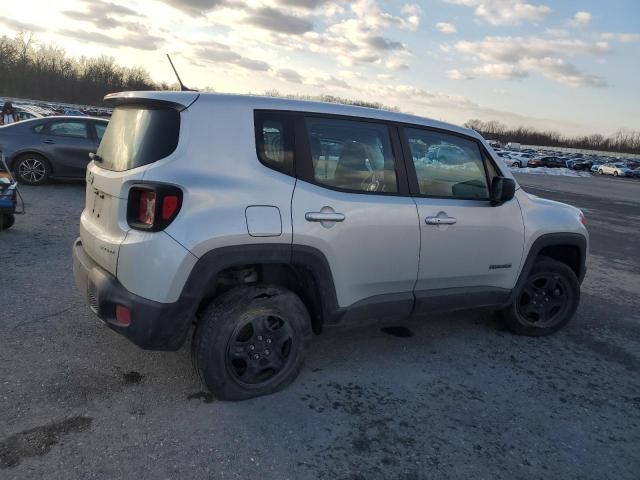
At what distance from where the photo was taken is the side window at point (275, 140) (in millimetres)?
3164

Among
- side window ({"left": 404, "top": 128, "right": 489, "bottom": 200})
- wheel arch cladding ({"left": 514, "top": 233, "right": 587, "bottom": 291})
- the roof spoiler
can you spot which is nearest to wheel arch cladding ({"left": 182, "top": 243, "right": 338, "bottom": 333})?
the roof spoiler

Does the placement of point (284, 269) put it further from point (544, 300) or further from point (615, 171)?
point (615, 171)

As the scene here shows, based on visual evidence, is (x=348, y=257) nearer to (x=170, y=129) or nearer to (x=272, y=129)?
(x=272, y=129)

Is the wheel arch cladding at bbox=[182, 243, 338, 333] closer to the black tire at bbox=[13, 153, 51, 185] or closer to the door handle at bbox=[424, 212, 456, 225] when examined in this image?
the door handle at bbox=[424, 212, 456, 225]

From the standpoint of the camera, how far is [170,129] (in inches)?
118

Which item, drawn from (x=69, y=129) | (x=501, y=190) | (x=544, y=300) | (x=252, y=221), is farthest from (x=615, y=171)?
(x=252, y=221)

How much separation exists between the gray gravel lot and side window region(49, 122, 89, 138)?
7.11 m

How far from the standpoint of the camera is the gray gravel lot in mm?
2691

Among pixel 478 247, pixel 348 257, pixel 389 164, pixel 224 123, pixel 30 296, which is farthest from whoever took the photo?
pixel 30 296

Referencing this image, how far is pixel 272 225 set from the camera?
3088 mm

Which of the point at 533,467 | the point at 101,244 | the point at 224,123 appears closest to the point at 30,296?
the point at 101,244

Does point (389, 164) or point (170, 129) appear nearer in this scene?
point (170, 129)

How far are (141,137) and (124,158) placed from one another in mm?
195

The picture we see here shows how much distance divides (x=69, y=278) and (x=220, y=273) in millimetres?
2843
